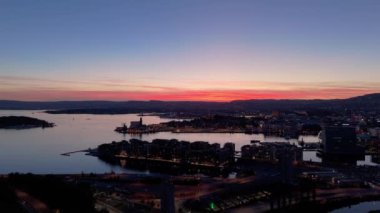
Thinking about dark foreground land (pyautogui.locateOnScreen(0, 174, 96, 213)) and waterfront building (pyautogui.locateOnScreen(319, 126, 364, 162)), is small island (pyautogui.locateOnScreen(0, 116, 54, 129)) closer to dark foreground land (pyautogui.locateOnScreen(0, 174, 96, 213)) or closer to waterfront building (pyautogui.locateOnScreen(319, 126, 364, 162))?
waterfront building (pyautogui.locateOnScreen(319, 126, 364, 162))

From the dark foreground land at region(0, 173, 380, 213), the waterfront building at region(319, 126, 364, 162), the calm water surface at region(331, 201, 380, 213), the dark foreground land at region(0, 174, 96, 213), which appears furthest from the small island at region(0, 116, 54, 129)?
the calm water surface at region(331, 201, 380, 213)

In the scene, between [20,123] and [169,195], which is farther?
[20,123]

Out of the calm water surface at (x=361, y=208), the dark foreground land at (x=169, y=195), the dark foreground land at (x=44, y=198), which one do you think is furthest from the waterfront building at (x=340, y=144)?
the dark foreground land at (x=44, y=198)

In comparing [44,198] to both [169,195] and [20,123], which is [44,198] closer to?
[169,195]

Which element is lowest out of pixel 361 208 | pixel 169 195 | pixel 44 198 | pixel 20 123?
pixel 361 208

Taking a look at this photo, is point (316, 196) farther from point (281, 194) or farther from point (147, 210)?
point (147, 210)

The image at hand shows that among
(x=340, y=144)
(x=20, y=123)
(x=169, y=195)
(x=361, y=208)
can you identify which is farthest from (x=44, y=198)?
(x=20, y=123)

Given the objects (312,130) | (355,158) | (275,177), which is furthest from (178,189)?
(312,130)

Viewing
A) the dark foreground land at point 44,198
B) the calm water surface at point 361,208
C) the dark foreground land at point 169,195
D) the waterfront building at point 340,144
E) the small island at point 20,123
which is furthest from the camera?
the small island at point 20,123

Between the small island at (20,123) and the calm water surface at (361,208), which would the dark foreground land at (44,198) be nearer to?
the calm water surface at (361,208)

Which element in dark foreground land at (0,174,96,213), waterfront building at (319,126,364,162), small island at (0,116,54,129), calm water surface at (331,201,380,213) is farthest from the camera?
small island at (0,116,54,129)

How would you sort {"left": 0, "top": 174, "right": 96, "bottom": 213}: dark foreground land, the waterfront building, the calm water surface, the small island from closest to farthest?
1. {"left": 0, "top": 174, "right": 96, "bottom": 213}: dark foreground land
2. the calm water surface
3. the waterfront building
4. the small island
